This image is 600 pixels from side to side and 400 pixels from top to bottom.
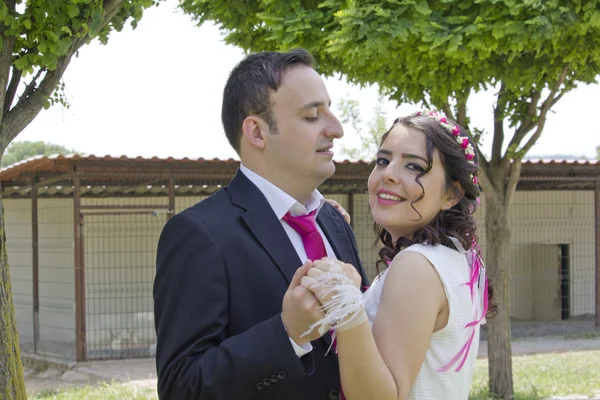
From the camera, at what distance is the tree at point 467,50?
19.2ft

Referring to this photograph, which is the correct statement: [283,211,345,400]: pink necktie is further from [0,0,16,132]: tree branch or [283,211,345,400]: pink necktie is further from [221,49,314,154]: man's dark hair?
→ [0,0,16,132]: tree branch

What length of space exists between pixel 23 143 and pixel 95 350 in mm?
56208

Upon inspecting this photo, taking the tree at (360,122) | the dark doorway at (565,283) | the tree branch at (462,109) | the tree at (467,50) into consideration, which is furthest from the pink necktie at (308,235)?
the tree at (360,122)

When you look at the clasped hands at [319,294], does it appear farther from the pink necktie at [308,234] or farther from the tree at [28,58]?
the tree at [28,58]

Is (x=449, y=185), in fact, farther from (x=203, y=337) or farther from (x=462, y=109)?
(x=462, y=109)

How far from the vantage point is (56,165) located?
32.7 feet

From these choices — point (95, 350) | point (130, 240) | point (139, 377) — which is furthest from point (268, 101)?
point (130, 240)

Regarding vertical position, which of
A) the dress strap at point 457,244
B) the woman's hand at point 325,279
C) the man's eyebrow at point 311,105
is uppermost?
the man's eyebrow at point 311,105

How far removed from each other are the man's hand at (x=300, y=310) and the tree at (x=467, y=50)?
14.4 ft

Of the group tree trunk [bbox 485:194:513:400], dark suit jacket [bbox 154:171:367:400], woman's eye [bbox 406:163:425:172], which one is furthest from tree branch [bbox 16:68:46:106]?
tree trunk [bbox 485:194:513:400]

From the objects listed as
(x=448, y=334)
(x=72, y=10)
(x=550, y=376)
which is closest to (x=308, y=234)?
(x=448, y=334)

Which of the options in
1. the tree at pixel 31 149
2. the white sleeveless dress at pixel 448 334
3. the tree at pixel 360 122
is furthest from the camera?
the tree at pixel 31 149

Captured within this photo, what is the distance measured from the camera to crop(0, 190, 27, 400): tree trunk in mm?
3742

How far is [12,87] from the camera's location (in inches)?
154
